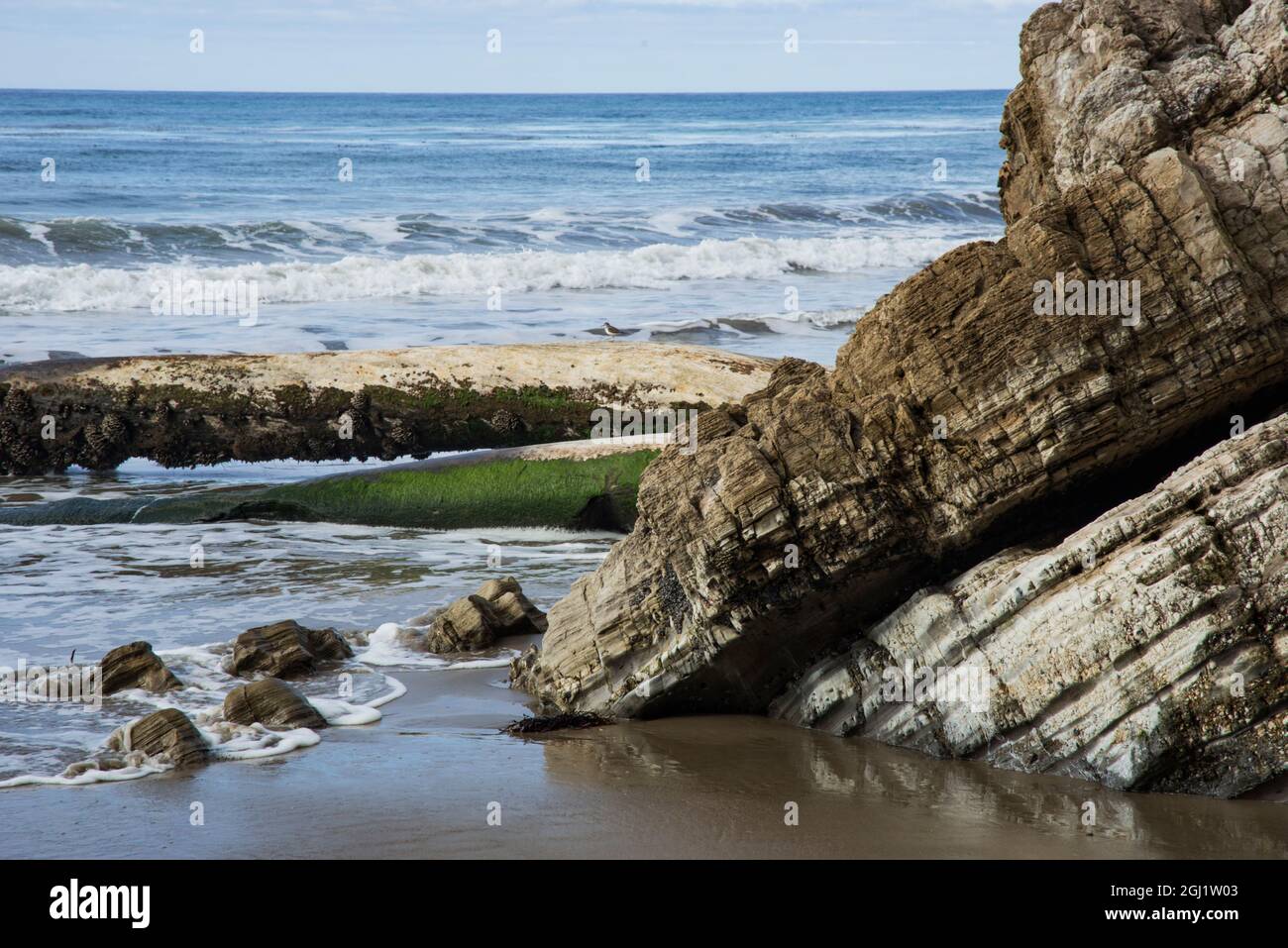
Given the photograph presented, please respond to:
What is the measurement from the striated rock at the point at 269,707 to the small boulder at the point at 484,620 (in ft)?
5.39

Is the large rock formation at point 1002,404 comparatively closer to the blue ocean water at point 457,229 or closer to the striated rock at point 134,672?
the striated rock at point 134,672

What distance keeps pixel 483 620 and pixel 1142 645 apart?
451 cm

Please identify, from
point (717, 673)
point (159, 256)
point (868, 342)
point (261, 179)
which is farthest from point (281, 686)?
point (261, 179)

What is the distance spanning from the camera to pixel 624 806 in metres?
5.66

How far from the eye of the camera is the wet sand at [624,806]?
5.11m

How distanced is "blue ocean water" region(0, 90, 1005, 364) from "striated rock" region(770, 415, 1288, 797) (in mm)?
11786

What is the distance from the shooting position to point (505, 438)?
42.9 feet

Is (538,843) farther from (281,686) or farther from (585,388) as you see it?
(585,388)

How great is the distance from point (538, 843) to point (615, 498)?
687 centimetres

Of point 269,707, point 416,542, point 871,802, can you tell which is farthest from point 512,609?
point 871,802
